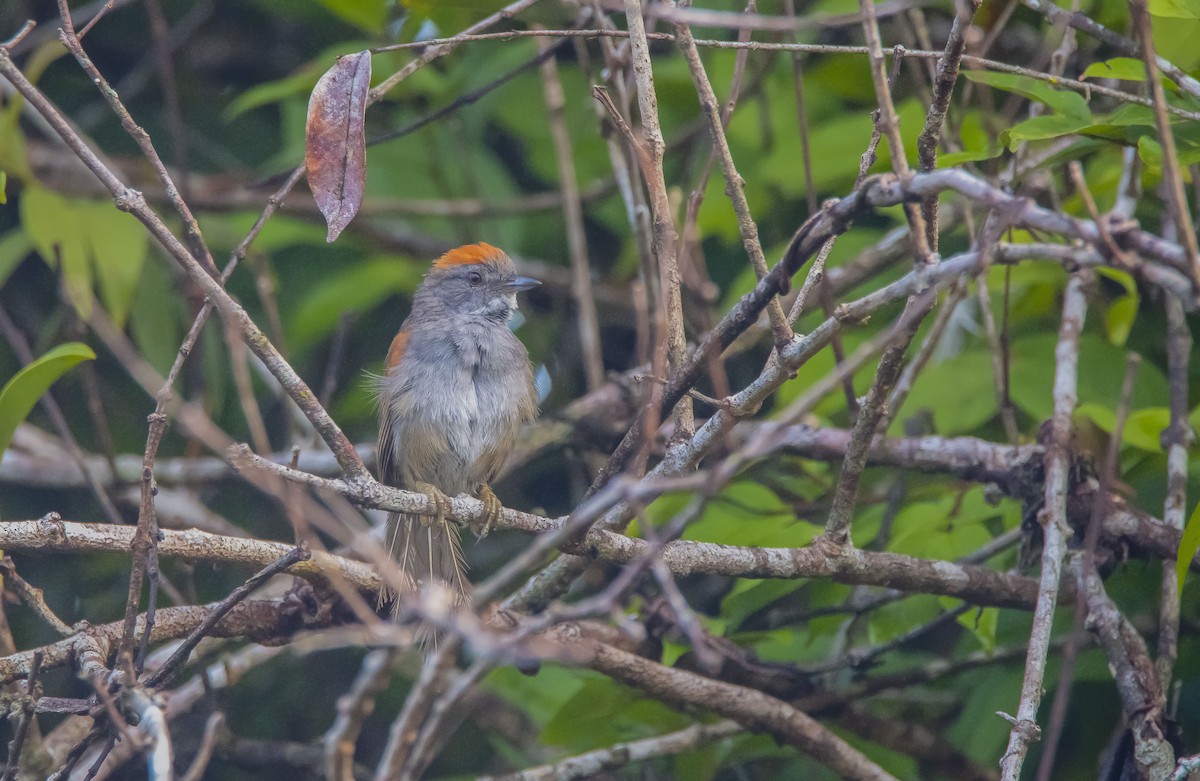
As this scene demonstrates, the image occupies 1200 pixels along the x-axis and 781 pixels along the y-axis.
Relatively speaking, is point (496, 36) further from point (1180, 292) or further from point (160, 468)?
point (160, 468)

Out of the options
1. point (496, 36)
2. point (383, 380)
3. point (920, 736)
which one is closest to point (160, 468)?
point (383, 380)

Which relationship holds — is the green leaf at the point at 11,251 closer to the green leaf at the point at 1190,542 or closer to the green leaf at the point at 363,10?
the green leaf at the point at 363,10

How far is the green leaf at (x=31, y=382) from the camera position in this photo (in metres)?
3.26

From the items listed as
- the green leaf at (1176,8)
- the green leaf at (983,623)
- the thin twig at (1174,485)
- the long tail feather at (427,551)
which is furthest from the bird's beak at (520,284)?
the green leaf at (1176,8)

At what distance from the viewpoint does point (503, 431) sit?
5.36 metres

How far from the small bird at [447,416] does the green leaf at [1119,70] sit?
2935 mm

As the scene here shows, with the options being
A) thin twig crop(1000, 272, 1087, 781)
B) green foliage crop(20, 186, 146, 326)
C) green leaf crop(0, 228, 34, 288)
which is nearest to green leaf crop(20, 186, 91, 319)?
green foliage crop(20, 186, 146, 326)

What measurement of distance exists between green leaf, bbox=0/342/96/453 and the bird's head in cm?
270

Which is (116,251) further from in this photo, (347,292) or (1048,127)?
(1048,127)

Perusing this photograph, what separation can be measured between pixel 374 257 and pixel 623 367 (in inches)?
61.1

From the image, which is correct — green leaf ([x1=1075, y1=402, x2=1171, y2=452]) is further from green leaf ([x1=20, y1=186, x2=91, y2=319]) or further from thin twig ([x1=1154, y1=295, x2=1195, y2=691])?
green leaf ([x1=20, y1=186, x2=91, y2=319])

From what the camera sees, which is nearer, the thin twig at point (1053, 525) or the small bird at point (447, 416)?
the thin twig at point (1053, 525)

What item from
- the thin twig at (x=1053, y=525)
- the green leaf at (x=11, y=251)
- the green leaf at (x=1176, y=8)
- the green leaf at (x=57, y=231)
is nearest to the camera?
the thin twig at (x=1053, y=525)

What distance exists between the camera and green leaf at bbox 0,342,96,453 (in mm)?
3256
